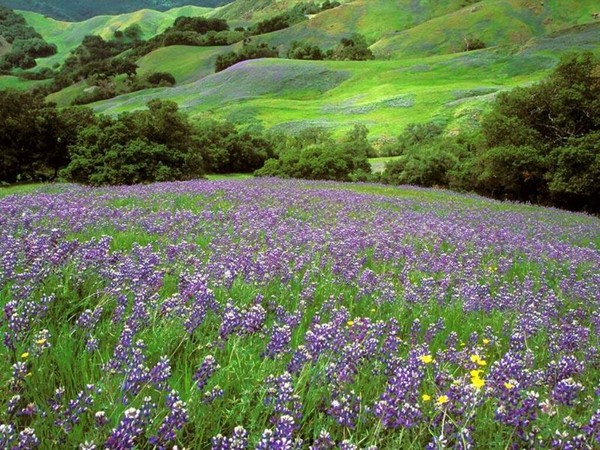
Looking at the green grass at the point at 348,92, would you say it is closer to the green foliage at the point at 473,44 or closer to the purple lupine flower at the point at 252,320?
the green foliage at the point at 473,44

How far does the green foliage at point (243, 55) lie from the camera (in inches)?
4857

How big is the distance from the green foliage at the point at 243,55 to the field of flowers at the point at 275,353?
123 meters

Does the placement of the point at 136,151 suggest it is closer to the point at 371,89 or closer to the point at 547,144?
the point at 547,144

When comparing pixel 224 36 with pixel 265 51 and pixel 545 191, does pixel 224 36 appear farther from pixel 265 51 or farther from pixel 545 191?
pixel 545 191

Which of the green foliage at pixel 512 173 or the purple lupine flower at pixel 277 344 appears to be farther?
the green foliage at pixel 512 173

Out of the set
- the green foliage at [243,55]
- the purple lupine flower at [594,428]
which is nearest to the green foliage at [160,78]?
the green foliage at [243,55]

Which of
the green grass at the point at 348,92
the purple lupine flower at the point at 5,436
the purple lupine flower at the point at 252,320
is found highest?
the purple lupine flower at the point at 5,436

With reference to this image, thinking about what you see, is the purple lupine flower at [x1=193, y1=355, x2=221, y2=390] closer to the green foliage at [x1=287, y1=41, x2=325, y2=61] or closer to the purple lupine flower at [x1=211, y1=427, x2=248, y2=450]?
the purple lupine flower at [x1=211, y1=427, x2=248, y2=450]

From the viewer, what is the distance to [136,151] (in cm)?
3009

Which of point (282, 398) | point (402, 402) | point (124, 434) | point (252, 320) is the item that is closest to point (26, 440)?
point (124, 434)

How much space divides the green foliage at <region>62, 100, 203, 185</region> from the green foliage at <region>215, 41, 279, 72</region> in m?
95.0

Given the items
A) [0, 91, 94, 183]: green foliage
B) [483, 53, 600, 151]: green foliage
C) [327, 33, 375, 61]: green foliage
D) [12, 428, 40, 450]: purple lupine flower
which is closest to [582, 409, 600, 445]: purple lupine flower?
[12, 428, 40, 450]: purple lupine flower

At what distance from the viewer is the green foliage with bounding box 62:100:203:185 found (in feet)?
97.7

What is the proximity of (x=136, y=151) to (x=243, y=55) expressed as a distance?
10262cm
